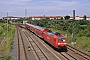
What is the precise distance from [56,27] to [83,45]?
148 feet

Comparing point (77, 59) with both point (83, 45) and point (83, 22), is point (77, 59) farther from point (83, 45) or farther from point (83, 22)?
point (83, 22)

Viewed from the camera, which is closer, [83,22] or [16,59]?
[16,59]

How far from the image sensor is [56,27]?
265 ft

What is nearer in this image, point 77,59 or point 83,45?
point 77,59

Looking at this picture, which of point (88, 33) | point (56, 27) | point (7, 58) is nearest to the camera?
point (7, 58)

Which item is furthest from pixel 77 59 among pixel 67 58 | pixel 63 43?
pixel 63 43

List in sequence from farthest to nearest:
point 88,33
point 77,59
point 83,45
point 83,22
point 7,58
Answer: point 83,22, point 88,33, point 83,45, point 77,59, point 7,58

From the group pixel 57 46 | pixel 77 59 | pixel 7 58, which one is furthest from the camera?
pixel 57 46

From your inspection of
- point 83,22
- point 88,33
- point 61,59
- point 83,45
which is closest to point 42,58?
point 61,59

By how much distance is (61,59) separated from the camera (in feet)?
80.4

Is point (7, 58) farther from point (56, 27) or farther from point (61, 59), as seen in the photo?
point (56, 27)

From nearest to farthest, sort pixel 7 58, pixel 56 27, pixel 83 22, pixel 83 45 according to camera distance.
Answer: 1. pixel 7 58
2. pixel 83 45
3. pixel 56 27
4. pixel 83 22

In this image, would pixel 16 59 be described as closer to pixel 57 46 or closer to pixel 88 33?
pixel 57 46

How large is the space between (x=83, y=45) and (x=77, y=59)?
37.9 ft
